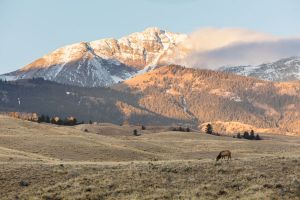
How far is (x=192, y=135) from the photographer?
189375 millimetres

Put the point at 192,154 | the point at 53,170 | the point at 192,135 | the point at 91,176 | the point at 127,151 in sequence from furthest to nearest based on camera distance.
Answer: the point at 192,135, the point at 192,154, the point at 127,151, the point at 53,170, the point at 91,176

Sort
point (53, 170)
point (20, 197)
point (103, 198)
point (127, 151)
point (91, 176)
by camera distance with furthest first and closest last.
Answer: point (127, 151), point (53, 170), point (91, 176), point (20, 197), point (103, 198)

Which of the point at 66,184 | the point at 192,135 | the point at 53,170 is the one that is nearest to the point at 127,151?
the point at 53,170

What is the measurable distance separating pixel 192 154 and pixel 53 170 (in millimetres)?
59621

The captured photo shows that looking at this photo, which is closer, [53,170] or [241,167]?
[241,167]

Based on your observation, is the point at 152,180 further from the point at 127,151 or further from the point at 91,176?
the point at 127,151

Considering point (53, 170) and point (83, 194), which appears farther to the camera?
point (53, 170)

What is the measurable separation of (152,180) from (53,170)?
11.0 meters

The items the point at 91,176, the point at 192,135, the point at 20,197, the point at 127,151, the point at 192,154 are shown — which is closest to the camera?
the point at 20,197

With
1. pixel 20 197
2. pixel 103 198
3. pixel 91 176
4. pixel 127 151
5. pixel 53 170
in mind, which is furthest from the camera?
pixel 127 151

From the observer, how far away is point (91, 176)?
41.8m

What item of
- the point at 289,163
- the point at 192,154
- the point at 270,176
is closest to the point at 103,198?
the point at 270,176

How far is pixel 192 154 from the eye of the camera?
4090 inches

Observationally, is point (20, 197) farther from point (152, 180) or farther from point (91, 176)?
point (152, 180)
